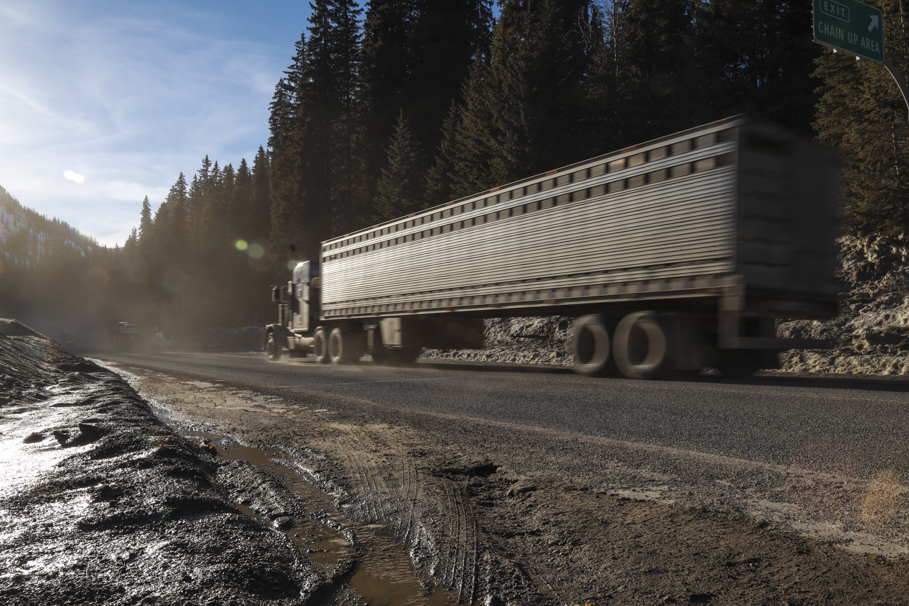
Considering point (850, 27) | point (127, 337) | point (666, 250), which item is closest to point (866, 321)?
point (850, 27)

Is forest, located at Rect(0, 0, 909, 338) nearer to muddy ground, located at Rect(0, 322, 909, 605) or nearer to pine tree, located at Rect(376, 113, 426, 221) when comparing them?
pine tree, located at Rect(376, 113, 426, 221)

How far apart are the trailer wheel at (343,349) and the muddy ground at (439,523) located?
14766 millimetres

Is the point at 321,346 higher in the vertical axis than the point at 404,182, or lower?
lower

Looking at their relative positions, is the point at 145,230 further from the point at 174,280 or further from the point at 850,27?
the point at 850,27

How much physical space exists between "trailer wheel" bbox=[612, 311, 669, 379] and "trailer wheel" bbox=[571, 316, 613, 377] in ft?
0.71

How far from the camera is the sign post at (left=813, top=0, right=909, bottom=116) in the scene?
40.2 feet

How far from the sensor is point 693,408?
7.19 metres

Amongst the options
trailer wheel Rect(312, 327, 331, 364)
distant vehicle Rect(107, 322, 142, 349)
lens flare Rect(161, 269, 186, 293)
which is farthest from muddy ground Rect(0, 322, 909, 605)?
lens flare Rect(161, 269, 186, 293)

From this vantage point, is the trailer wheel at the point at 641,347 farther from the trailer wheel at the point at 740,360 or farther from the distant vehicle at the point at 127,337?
the distant vehicle at the point at 127,337

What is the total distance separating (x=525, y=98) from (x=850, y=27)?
707 inches

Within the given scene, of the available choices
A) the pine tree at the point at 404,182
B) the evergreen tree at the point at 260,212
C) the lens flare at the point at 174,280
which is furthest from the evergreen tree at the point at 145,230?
the pine tree at the point at 404,182

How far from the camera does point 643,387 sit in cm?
956

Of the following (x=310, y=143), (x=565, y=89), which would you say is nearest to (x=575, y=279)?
(x=565, y=89)

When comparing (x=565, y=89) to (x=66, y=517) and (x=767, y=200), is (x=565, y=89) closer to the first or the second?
(x=767, y=200)
